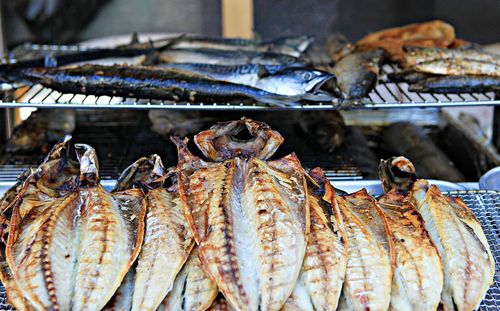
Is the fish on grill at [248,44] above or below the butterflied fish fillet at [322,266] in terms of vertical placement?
above

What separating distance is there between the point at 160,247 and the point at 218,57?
235cm

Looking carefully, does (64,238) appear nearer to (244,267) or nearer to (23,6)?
(244,267)

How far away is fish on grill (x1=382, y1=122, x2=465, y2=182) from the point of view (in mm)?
4430

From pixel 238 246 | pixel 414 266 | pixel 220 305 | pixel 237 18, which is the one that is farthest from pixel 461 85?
pixel 237 18

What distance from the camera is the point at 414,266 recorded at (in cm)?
235

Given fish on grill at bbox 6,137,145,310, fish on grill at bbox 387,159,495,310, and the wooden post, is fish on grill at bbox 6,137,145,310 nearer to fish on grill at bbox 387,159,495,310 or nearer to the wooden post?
fish on grill at bbox 387,159,495,310

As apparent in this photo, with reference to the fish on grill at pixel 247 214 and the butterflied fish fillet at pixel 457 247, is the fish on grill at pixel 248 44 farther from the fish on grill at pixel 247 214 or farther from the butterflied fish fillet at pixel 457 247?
the butterflied fish fillet at pixel 457 247

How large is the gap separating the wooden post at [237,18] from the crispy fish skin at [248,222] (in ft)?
13.1

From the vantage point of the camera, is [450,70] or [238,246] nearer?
[238,246]

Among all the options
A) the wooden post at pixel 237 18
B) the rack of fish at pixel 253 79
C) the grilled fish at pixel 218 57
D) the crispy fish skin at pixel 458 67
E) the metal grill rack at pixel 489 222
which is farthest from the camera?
the wooden post at pixel 237 18

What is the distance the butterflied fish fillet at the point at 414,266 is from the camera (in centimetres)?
226

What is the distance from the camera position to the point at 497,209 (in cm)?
320

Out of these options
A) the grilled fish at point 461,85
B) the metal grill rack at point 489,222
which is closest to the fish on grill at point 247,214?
the metal grill rack at point 489,222

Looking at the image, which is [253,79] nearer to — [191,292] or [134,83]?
[134,83]
